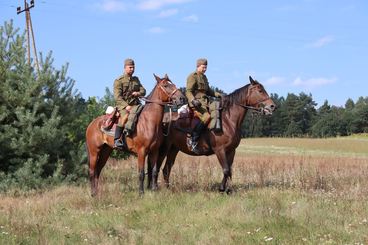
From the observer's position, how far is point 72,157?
13734 mm

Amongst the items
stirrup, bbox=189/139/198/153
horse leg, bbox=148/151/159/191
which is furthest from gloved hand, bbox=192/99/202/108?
horse leg, bbox=148/151/159/191

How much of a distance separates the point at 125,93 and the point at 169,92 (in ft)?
4.13

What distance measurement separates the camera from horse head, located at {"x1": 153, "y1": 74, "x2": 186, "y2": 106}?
10.7m

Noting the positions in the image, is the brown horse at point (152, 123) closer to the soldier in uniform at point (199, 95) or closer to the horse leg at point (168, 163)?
the soldier in uniform at point (199, 95)

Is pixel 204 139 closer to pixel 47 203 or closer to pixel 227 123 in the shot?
pixel 227 123

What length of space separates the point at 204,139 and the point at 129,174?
5.04 meters

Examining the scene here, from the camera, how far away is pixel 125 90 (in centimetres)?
1148

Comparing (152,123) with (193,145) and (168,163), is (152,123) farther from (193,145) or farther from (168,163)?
(168,163)

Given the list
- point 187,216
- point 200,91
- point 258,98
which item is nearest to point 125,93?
point 200,91

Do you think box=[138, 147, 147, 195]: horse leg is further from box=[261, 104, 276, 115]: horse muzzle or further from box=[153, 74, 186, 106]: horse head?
box=[261, 104, 276, 115]: horse muzzle

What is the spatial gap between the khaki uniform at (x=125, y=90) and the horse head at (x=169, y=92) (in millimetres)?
657

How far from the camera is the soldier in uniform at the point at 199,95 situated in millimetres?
11500

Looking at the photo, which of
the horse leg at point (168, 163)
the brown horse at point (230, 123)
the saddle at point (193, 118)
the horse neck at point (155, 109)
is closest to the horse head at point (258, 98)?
the brown horse at point (230, 123)

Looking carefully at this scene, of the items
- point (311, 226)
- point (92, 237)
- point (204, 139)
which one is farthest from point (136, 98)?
point (311, 226)
